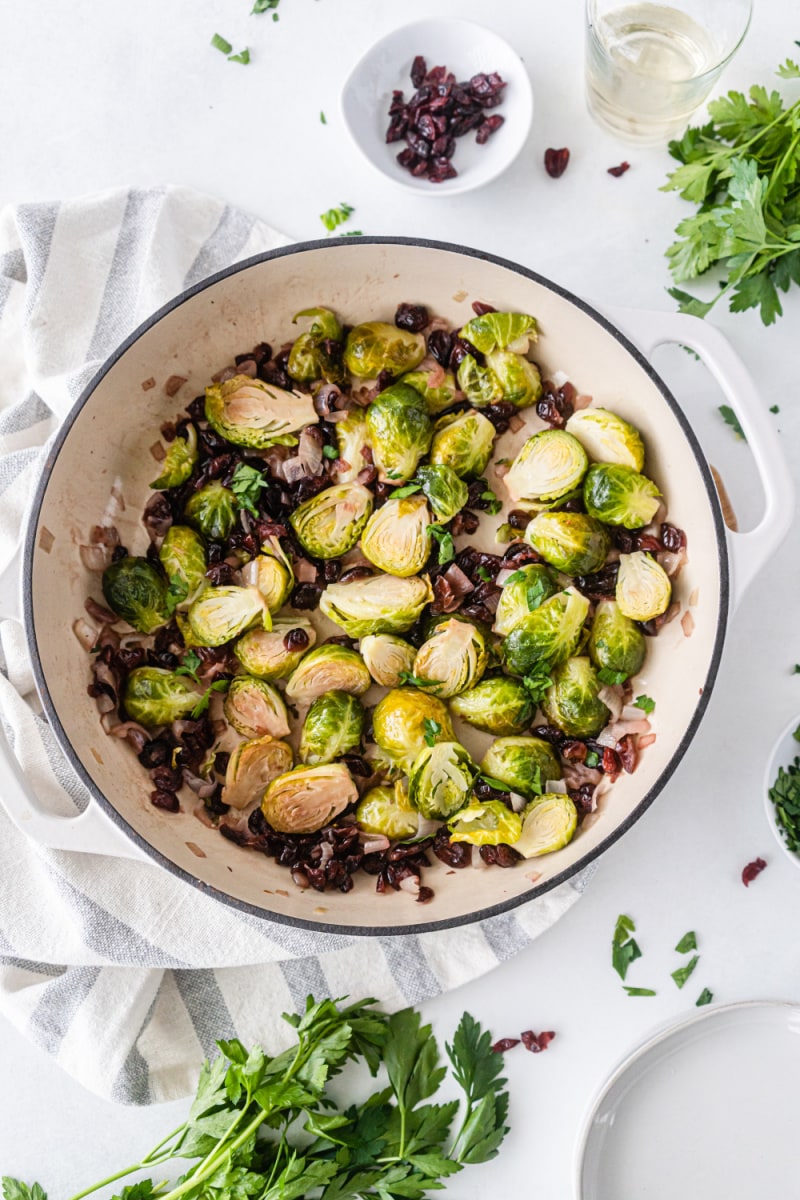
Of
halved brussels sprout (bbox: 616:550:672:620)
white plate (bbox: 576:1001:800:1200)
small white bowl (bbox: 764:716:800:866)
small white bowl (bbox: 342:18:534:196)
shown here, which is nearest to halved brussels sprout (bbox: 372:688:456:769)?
halved brussels sprout (bbox: 616:550:672:620)

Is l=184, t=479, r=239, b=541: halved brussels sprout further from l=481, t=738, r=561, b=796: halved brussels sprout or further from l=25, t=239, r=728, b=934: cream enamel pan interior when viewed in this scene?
Answer: l=481, t=738, r=561, b=796: halved brussels sprout

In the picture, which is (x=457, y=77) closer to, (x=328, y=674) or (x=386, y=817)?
(x=328, y=674)

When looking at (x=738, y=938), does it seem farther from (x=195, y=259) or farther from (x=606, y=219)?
(x=195, y=259)

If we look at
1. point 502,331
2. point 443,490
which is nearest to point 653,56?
point 502,331

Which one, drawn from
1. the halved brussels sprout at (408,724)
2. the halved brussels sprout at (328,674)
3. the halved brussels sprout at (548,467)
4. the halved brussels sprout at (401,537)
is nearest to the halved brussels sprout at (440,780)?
the halved brussels sprout at (408,724)

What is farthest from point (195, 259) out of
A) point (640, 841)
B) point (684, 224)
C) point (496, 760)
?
point (640, 841)

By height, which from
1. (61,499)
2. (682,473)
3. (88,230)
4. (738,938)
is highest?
(682,473)
